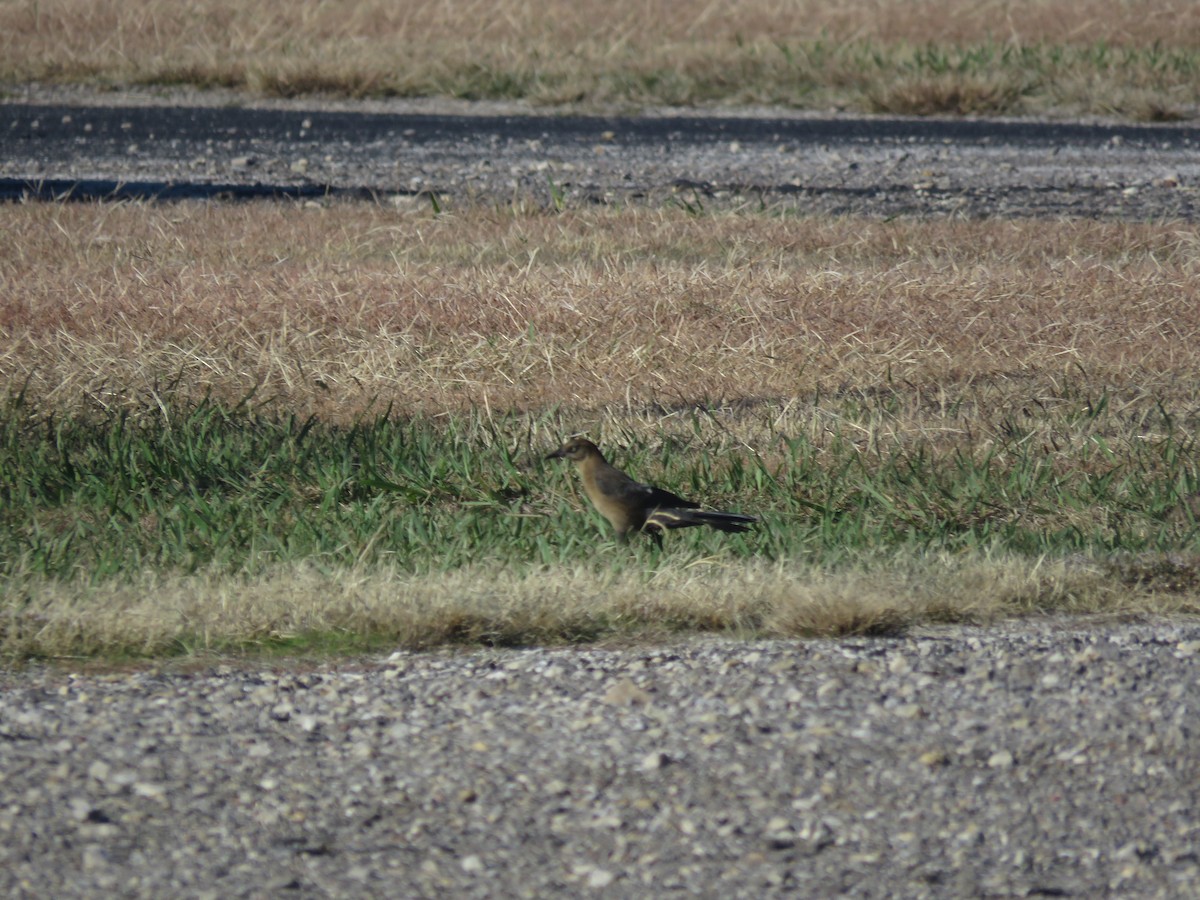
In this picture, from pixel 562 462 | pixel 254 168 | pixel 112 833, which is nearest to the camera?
pixel 112 833

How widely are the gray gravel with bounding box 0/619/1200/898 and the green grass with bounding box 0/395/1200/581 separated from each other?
0.99 meters

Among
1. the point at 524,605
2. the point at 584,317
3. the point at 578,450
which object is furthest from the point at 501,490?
the point at 584,317

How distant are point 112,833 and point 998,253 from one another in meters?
7.10

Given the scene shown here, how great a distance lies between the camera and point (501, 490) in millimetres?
5668

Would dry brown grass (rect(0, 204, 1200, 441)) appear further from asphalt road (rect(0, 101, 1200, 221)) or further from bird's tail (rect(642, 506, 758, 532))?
asphalt road (rect(0, 101, 1200, 221))

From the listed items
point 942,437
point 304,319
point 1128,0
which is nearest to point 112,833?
point 942,437

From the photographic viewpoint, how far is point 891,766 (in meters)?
3.37

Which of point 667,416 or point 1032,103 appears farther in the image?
point 1032,103

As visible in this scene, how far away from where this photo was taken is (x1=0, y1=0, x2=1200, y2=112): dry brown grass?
1650 centimetres

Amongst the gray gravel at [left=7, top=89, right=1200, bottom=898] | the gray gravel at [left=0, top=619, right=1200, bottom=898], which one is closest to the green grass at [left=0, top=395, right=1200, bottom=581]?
the gray gravel at [left=7, top=89, right=1200, bottom=898]

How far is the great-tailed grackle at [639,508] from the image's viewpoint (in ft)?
16.5

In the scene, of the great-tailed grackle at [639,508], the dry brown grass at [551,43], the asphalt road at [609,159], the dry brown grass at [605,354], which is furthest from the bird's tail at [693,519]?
the dry brown grass at [551,43]

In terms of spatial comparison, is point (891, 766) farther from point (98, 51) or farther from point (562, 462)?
point (98, 51)

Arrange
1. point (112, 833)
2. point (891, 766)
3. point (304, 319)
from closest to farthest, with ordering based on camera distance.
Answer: point (112, 833)
point (891, 766)
point (304, 319)
